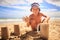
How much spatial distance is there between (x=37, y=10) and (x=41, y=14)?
5 centimetres

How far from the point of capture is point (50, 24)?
1.22 m

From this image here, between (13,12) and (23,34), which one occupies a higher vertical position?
(13,12)

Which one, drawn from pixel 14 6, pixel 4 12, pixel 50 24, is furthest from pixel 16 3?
pixel 50 24

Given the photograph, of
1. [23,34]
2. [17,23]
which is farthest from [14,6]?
[23,34]

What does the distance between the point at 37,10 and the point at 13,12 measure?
0.73 feet

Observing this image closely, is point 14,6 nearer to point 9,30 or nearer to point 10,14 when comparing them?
point 10,14

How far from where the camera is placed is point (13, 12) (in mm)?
1259

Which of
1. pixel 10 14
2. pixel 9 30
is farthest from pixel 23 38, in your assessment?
pixel 10 14

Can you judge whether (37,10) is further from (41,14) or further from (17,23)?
(17,23)

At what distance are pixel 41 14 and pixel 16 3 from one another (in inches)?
9.8

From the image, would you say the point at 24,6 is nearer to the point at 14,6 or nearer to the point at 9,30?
the point at 14,6

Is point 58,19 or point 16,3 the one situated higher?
point 16,3

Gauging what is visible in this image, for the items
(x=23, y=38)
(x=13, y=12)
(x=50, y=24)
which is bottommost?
(x=23, y=38)

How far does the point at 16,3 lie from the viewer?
1245mm
